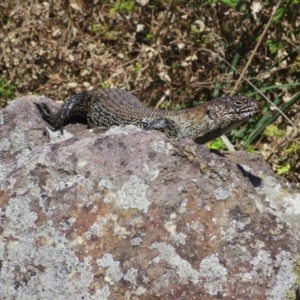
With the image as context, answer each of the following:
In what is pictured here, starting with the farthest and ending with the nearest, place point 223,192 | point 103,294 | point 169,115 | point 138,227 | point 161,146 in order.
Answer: point 169,115 → point 161,146 → point 223,192 → point 138,227 → point 103,294

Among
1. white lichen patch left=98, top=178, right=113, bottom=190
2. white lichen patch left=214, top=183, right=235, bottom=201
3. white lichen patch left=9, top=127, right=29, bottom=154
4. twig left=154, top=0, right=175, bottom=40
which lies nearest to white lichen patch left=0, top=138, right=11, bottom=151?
white lichen patch left=9, top=127, right=29, bottom=154

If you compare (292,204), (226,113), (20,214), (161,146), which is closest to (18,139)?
(20,214)

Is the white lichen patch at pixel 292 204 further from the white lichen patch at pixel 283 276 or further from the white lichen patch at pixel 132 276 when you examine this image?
the white lichen patch at pixel 132 276

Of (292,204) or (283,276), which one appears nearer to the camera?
(283,276)

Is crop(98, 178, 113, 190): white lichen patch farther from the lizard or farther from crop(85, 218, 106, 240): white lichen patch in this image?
the lizard

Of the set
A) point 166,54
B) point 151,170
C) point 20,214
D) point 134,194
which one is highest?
point 151,170

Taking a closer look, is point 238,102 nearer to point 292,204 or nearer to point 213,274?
point 292,204

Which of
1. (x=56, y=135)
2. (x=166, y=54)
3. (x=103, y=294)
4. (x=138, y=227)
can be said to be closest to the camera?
(x=103, y=294)

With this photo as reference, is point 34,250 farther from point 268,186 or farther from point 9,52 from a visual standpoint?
point 9,52
